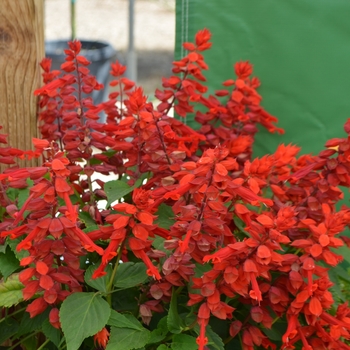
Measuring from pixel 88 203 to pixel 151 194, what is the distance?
261 millimetres

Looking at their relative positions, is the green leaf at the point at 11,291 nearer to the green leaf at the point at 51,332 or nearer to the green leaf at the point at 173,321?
the green leaf at the point at 51,332

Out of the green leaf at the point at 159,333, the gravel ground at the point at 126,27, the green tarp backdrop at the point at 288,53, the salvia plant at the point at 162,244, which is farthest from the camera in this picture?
the gravel ground at the point at 126,27

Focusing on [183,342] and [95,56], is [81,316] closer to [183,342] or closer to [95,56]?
[183,342]

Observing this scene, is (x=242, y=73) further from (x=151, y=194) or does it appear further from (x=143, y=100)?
(x=151, y=194)

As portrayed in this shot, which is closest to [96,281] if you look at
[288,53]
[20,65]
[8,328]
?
[8,328]

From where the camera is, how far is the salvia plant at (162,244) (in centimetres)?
93

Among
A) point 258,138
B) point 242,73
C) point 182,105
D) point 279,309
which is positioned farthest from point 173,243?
point 258,138

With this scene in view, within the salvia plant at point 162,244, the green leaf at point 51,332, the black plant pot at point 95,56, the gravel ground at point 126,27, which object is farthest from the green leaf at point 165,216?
the gravel ground at point 126,27

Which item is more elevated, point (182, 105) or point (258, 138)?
point (182, 105)

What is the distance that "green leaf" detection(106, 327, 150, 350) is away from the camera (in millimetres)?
979

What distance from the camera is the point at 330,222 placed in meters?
1.01

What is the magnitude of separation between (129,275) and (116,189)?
17 cm

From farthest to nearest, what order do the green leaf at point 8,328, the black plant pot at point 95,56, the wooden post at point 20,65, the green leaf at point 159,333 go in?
the black plant pot at point 95,56
the wooden post at point 20,65
the green leaf at point 8,328
the green leaf at point 159,333

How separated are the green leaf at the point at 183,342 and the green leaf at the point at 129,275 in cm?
10
